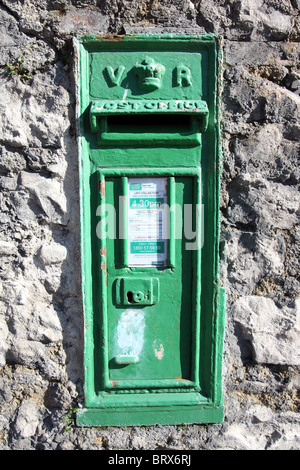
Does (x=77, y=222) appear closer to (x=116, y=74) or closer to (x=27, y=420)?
(x=116, y=74)

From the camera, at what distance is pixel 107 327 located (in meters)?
1.65

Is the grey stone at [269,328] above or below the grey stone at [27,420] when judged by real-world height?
above

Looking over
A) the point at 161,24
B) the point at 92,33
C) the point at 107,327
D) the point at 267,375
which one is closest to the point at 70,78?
the point at 92,33

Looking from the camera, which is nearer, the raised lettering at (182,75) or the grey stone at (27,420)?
the raised lettering at (182,75)

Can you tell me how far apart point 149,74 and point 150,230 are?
630mm

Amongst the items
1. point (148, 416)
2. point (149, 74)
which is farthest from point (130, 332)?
point (149, 74)

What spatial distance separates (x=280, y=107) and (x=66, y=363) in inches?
56.8

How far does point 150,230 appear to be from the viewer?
1.63 meters

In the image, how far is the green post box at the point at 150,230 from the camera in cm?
158

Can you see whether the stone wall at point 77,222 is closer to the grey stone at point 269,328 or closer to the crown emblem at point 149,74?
the grey stone at point 269,328

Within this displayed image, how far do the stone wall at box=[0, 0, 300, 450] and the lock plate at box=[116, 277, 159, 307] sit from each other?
0.20 meters

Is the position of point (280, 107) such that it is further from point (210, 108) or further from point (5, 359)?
point (5, 359)

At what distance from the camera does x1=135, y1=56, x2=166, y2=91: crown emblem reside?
5.08 ft

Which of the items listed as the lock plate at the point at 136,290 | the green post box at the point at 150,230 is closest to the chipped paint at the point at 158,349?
the green post box at the point at 150,230
